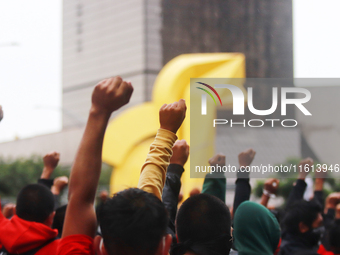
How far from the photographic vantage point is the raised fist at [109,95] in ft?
3.47

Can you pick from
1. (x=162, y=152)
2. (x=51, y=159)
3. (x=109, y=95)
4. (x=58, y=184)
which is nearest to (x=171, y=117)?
(x=162, y=152)

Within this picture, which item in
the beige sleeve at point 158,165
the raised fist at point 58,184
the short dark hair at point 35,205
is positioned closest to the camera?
the beige sleeve at point 158,165

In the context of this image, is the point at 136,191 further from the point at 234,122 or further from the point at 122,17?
the point at 122,17

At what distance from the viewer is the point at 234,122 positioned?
2.61m

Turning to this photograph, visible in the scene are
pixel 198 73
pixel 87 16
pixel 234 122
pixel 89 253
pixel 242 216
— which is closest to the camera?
pixel 89 253

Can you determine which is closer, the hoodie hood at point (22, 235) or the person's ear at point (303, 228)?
the hoodie hood at point (22, 235)

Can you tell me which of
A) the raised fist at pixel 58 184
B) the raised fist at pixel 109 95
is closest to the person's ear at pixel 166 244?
the raised fist at pixel 109 95

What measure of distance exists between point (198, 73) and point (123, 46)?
99.8 feet

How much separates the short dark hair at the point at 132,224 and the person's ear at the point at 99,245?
0.01 m

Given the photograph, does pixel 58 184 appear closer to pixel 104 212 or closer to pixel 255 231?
pixel 255 231

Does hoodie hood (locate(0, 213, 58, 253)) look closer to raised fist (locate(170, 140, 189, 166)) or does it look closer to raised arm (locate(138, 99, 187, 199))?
raised fist (locate(170, 140, 189, 166))

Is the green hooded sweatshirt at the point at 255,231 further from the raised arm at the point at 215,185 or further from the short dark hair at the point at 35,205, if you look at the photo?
the short dark hair at the point at 35,205

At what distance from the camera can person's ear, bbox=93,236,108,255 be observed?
3.45 feet

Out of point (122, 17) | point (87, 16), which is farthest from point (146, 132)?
point (87, 16)
